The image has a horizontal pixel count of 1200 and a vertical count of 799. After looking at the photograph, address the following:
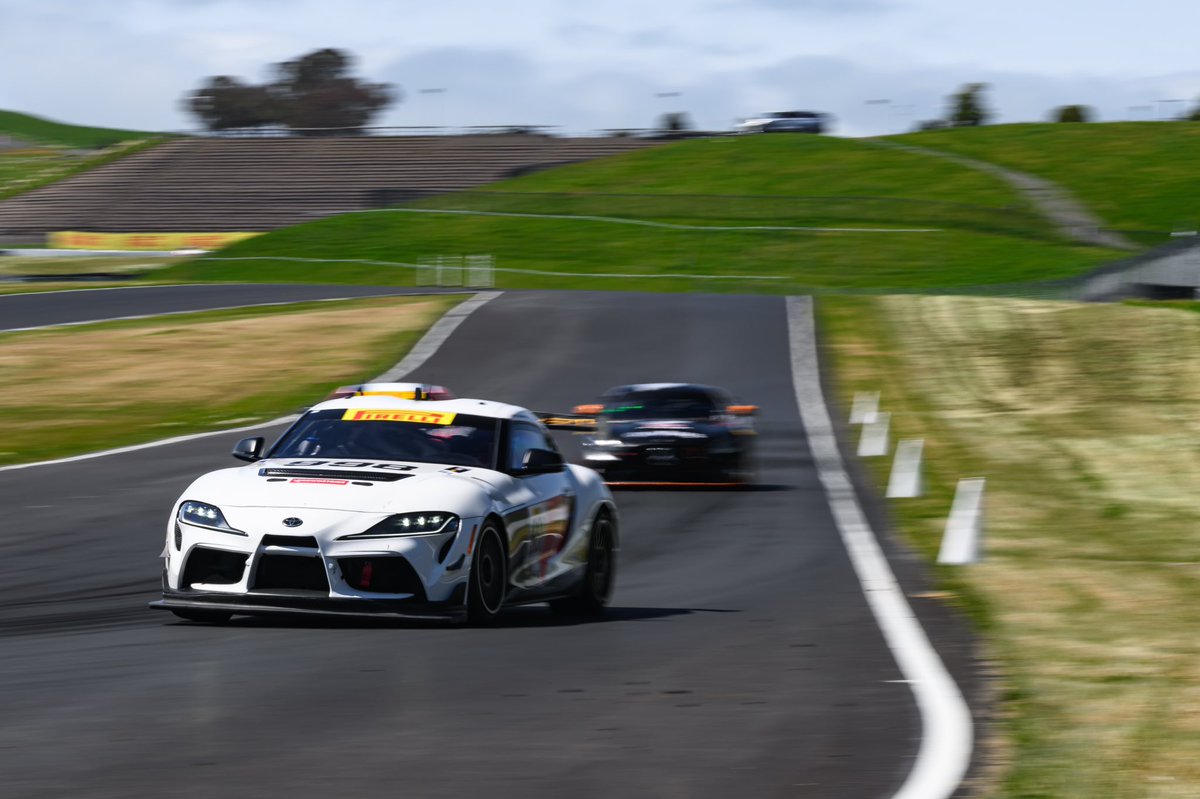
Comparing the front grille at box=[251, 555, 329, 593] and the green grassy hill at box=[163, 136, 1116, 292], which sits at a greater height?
the green grassy hill at box=[163, 136, 1116, 292]

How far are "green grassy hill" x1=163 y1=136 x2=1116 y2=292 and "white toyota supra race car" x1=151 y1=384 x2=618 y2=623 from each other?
49187 millimetres

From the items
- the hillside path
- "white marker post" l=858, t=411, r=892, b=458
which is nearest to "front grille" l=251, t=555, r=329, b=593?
"white marker post" l=858, t=411, r=892, b=458

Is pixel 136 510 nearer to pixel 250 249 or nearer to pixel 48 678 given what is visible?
pixel 48 678

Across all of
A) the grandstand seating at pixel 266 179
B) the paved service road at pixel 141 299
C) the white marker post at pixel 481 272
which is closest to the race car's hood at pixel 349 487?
the paved service road at pixel 141 299

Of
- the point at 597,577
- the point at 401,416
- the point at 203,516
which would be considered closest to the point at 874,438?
the point at 597,577

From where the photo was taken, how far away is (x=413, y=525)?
10195mm

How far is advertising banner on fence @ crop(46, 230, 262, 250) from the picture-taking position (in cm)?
Answer: 7831

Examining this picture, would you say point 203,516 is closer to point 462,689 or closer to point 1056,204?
point 462,689

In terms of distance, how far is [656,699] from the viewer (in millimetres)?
8133

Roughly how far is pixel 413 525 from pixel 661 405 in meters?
13.6

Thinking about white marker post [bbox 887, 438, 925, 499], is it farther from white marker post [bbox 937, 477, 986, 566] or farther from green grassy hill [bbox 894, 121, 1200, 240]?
green grassy hill [bbox 894, 121, 1200, 240]

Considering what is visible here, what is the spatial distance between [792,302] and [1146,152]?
55352mm

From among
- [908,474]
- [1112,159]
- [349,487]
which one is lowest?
[908,474]

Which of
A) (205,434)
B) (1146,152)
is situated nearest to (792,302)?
(205,434)
